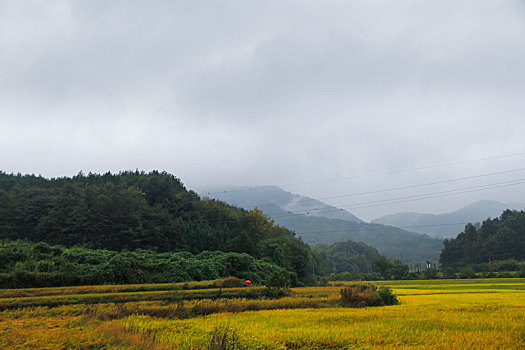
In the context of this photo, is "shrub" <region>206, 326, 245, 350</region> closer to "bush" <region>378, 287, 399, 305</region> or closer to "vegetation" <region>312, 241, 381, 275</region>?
"bush" <region>378, 287, 399, 305</region>

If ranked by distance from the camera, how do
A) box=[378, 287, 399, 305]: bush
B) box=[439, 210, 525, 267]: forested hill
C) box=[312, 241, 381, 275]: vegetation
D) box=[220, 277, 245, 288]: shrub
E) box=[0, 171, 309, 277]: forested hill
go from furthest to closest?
1. box=[312, 241, 381, 275]: vegetation
2. box=[439, 210, 525, 267]: forested hill
3. box=[0, 171, 309, 277]: forested hill
4. box=[220, 277, 245, 288]: shrub
5. box=[378, 287, 399, 305]: bush

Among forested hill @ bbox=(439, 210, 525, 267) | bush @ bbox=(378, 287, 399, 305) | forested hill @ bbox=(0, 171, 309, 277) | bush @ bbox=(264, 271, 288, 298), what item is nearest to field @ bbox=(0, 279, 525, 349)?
bush @ bbox=(378, 287, 399, 305)

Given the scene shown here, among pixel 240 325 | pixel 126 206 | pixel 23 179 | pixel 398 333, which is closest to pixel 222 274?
pixel 126 206

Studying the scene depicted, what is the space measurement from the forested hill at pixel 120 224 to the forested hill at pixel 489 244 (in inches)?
1465

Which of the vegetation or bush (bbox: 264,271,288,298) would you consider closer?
bush (bbox: 264,271,288,298)

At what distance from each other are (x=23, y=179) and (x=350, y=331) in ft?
226

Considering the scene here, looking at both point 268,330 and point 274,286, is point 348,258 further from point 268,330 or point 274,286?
point 268,330

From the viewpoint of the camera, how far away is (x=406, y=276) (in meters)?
54.8

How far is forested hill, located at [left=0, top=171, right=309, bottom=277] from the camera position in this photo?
43281mm

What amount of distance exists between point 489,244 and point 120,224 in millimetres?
65815

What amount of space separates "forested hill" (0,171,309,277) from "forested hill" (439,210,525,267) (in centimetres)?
3720

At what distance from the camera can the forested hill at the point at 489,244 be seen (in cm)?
6384

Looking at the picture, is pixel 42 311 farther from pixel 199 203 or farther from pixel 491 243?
pixel 491 243

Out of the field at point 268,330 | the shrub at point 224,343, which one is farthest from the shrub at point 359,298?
the shrub at point 224,343
